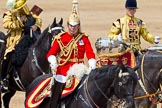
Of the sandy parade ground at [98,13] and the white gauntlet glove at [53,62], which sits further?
the sandy parade ground at [98,13]

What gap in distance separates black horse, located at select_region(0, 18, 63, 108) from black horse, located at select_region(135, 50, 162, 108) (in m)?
2.41

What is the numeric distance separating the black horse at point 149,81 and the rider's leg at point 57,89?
6.07 ft

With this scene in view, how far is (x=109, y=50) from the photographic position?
41.6ft

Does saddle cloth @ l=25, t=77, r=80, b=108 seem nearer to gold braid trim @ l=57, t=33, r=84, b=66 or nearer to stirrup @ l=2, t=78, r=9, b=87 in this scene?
gold braid trim @ l=57, t=33, r=84, b=66

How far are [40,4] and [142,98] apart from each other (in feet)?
61.5

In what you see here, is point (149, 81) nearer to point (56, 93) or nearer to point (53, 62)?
point (56, 93)

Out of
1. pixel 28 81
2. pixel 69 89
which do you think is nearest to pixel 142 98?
pixel 69 89

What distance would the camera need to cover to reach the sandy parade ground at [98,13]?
25.8m

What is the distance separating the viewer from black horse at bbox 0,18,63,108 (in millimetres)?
13992

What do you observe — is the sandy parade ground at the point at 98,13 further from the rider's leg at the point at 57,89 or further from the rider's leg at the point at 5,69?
the rider's leg at the point at 57,89

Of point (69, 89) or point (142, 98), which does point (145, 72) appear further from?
point (69, 89)

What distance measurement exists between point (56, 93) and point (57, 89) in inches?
2.7

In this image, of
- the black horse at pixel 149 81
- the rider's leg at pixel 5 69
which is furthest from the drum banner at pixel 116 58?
the rider's leg at pixel 5 69

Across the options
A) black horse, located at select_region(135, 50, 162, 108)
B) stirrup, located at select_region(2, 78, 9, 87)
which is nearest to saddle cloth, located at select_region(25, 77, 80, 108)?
black horse, located at select_region(135, 50, 162, 108)
